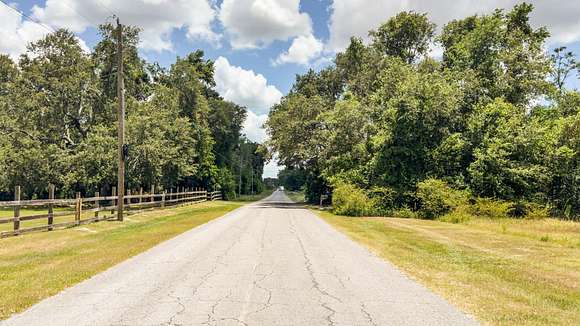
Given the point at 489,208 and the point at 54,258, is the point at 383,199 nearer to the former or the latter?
the point at 489,208

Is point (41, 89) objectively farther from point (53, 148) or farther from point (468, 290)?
point (468, 290)

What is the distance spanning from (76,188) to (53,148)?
4902mm

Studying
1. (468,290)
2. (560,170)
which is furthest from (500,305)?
(560,170)

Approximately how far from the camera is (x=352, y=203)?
31469mm

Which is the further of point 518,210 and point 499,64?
point 499,64

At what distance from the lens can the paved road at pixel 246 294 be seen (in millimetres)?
5691

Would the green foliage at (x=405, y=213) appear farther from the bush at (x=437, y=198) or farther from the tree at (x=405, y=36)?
the tree at (x=405, y=36)

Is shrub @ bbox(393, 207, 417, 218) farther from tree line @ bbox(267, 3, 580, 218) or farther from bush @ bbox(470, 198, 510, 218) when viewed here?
bush @ bbox(470, 198, 510, 218)

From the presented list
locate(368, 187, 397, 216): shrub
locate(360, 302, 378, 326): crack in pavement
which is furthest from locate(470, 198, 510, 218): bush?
locate(360, 302, 378, 326): crack in pavement

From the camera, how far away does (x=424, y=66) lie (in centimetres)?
4138

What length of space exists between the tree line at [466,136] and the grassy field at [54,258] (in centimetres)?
1933

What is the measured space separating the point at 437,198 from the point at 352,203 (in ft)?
19.1

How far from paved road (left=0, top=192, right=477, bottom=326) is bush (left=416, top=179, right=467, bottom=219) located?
18558mm

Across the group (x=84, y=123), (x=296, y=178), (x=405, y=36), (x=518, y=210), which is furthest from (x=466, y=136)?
(x=296, y=178)
